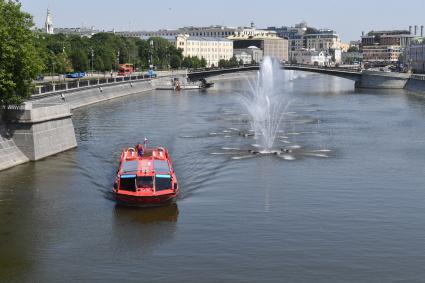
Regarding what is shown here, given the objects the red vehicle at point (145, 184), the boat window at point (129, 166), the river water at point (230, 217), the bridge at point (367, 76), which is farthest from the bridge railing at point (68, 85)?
the bridge at point (367, 76)

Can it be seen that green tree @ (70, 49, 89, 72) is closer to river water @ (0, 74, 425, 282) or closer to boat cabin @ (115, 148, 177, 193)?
river water @ (0, 74, 425, 282)

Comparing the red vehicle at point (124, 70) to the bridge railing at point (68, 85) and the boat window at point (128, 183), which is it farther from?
the boat window at point (128, 183)

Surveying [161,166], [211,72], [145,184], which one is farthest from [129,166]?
[211,72]

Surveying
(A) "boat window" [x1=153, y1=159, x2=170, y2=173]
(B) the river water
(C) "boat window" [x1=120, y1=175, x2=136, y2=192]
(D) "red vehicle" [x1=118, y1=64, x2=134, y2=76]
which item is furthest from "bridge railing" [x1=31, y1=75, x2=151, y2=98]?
(C) "boat window" [x1=120, y1=175, x2=136, y2=192]

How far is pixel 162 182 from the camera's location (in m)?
32.5

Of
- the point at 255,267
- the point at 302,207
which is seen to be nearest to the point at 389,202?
the point at 302,207

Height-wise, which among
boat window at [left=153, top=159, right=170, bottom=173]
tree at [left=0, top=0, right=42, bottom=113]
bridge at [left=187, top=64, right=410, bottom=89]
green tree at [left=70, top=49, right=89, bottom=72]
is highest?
tree at [left=0, top=0, right=42, bottom=113]

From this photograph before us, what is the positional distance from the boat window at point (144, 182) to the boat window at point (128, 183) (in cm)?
21

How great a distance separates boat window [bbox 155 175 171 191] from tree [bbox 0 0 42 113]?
13.0 meters

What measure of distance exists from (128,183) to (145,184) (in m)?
0.81

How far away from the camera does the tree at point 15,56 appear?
41094mm

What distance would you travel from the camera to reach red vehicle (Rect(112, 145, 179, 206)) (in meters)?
31.8

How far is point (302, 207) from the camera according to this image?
3170cm

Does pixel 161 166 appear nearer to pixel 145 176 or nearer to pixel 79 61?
pixel 145 176
